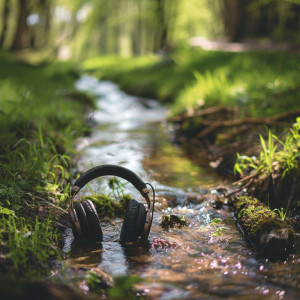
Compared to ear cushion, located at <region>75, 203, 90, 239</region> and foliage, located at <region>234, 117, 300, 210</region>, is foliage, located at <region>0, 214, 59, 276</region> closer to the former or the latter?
ear cushion, located at <region>75, 203, 90, 239</region>

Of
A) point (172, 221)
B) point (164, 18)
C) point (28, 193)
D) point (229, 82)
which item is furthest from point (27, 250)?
point (164, 18)

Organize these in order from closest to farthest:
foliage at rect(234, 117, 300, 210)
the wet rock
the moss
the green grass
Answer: the wet rock, the moss, foliage at rect(234, 117, 300, 210), the green grass

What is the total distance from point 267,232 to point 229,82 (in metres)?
5.72

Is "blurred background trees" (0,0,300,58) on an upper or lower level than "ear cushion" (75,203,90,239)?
upper

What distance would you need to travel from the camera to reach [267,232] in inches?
101

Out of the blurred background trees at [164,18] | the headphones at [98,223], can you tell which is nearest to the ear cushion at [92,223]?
the headphones at [98,223]

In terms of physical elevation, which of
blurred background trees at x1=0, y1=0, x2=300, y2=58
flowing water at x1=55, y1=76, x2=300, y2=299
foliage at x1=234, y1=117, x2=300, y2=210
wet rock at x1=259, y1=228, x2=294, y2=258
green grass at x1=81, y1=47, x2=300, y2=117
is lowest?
flowing water at x1=55, y1=76, x2=300, y2=299

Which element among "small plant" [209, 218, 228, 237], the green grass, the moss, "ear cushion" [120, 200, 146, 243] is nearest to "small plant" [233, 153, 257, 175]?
"small plant" [209, 218, 228, 237]

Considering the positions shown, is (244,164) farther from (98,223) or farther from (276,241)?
(98,223)

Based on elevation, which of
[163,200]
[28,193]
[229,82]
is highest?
[229,82]

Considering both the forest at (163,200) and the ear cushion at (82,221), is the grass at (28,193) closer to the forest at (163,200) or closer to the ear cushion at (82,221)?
the forest at (163,200)

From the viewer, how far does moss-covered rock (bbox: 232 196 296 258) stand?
2.46 metres

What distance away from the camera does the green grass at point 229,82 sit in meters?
5.73

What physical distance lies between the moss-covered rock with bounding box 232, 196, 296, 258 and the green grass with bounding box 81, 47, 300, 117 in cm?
272
